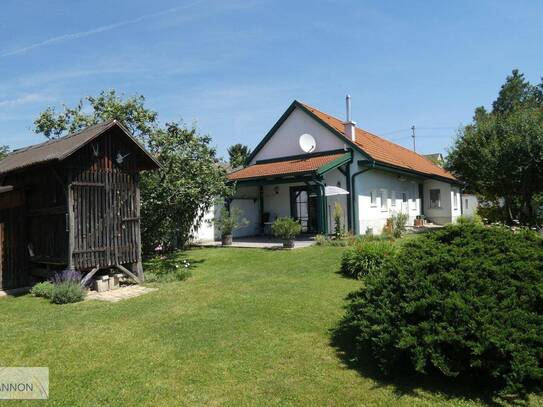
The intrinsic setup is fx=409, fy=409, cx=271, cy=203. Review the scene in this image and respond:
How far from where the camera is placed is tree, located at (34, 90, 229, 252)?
12.2m

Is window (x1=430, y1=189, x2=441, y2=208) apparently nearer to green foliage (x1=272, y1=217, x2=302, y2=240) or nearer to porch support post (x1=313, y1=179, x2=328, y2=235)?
porch support post (x1=313, y1=179, x2=328, y2=235)

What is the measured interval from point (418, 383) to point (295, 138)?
1777 cm

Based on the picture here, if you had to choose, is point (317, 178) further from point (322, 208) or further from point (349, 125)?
point (349, 125)

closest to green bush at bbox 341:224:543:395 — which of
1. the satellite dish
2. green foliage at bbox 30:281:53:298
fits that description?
green foliage at bbox 30:281:53:298

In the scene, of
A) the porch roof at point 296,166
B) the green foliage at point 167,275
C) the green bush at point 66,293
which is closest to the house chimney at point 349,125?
the porch roof at point 296,166

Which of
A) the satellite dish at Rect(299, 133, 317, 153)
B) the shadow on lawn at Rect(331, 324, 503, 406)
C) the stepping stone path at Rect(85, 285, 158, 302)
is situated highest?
the satellite dish at Rect(299, 133, 317, 153)

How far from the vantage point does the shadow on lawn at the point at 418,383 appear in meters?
4.19

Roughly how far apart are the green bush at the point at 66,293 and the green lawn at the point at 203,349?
0.24 m

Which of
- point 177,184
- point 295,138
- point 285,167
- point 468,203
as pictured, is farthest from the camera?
point 468,203

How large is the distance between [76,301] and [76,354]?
344cm

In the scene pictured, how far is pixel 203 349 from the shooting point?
5.52 meters

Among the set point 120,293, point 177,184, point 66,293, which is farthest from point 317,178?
point 66,293

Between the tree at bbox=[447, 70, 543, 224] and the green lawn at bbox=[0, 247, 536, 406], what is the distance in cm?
1506

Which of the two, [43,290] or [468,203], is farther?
[468,203]
